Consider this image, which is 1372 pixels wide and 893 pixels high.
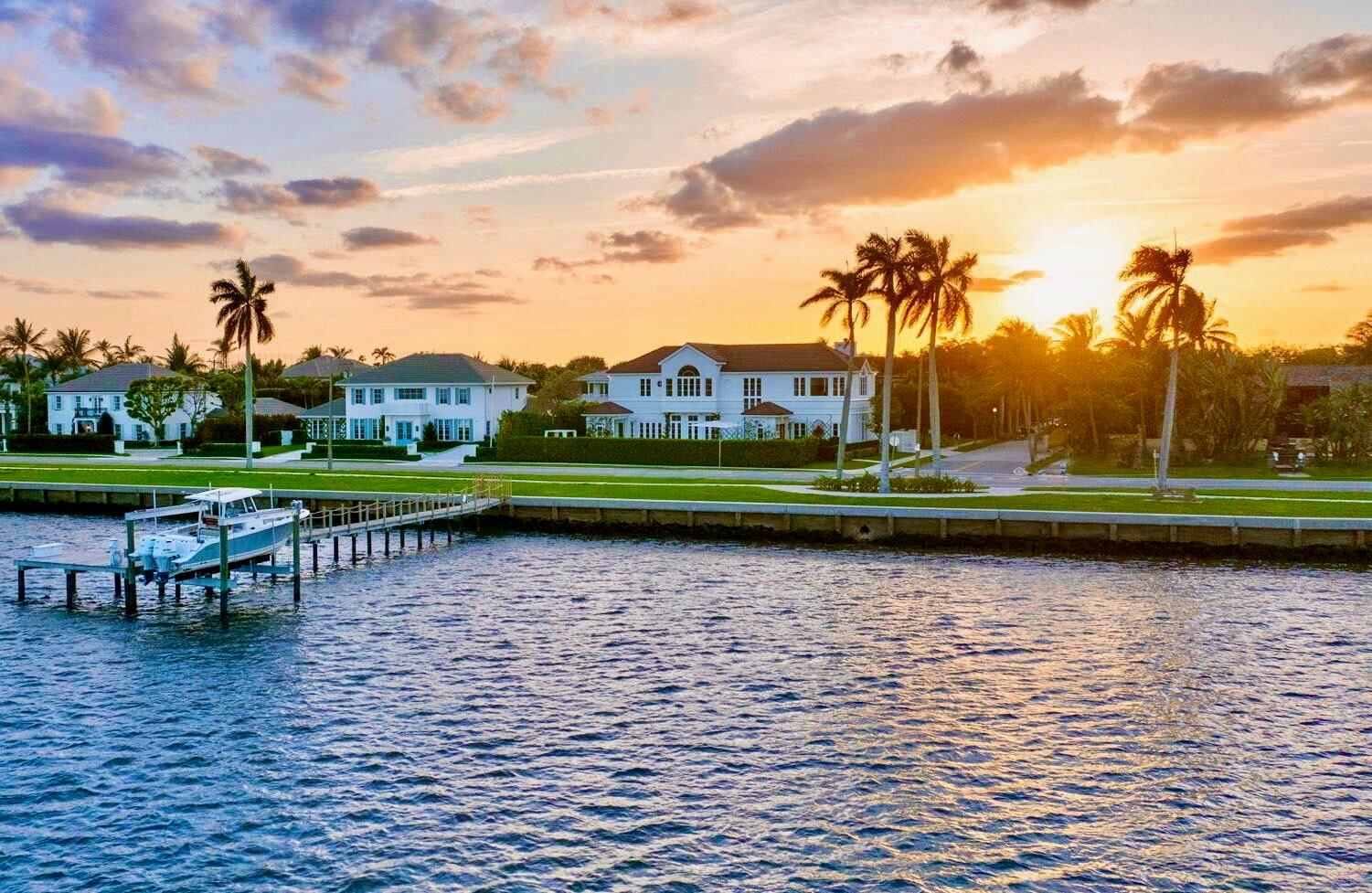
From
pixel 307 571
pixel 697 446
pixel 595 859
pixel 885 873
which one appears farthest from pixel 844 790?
pixel 697 446

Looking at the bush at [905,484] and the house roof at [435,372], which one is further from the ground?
the house roof at [435,372]

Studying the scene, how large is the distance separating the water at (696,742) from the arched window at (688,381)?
61.7 m

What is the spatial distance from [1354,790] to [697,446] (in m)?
65.6

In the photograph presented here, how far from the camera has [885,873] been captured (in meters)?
18.4

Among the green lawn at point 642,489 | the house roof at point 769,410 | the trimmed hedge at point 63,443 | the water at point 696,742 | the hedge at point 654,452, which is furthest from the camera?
the trimmed hedge at point 63,443

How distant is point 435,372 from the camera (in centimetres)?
11012

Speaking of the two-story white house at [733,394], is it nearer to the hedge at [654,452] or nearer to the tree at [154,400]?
the hedge at [654,452]

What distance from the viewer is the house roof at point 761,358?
99562 mm

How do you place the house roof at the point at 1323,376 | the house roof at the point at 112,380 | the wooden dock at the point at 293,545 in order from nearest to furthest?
the wooden dock at the point at 293,545, the house roof at the point at 1323,376, the house roof at the point at 112,380

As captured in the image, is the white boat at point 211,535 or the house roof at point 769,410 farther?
the house roof at point 769,410

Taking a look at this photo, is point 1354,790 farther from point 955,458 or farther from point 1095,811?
point 955,458

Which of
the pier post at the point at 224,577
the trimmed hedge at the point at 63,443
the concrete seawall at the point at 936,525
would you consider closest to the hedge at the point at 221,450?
the trimmed hedge at the point at 63,443

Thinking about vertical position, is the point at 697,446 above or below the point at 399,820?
above

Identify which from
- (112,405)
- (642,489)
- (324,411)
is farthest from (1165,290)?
(112,405)
